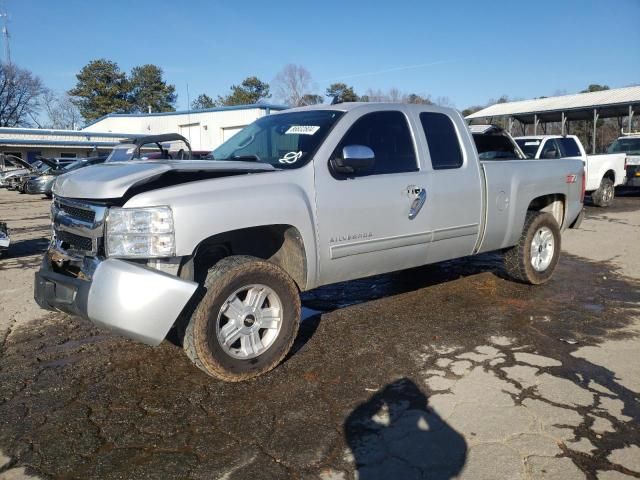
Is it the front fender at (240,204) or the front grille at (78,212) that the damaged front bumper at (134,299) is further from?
the front grille at (78,212)

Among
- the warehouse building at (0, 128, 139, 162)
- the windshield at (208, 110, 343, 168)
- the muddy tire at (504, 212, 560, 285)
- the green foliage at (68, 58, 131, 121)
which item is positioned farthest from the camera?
the green foliage at (68, 58, 131, 121)

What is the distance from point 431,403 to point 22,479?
7.63 ft

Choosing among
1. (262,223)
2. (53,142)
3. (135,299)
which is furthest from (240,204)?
(53,142)

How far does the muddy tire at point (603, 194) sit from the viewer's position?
49.8 feet

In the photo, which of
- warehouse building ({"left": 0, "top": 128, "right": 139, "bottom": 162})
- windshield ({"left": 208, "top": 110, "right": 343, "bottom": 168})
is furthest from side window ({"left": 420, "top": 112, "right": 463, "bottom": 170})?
warehouse building ({"left": 0, "top": 128, "right": 139, "bottom": 162})

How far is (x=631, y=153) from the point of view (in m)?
17.4

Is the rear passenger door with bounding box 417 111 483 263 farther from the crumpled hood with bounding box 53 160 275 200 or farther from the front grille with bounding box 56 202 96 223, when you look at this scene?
the front grille with bounding box 56 202 96 223

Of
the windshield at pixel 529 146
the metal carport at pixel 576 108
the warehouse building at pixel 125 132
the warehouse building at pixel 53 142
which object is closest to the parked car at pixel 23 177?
the warehouse building at pixel 125 132

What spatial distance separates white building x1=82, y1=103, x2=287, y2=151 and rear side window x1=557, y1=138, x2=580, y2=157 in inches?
770

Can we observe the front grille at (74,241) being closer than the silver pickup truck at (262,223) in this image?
No

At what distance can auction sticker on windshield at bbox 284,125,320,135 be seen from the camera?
4.36m

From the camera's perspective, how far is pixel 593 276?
6883mm

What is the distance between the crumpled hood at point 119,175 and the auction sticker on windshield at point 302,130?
1.84ft

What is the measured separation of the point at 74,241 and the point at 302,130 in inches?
77.5
